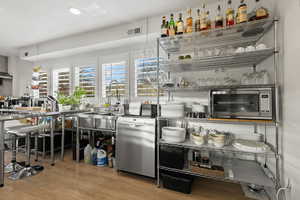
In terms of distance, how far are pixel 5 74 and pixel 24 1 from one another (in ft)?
10.8

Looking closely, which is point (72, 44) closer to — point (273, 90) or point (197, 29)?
point (197, 29)

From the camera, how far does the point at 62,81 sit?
3.79m

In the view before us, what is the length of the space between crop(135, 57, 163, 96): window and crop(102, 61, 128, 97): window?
30 cm

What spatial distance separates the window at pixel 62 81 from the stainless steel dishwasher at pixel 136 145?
2.40 metres

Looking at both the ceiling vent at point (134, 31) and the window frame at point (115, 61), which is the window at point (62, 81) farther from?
the ceiling vent at point (134, 31)

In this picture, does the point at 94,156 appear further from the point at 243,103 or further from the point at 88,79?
the point at 243,103

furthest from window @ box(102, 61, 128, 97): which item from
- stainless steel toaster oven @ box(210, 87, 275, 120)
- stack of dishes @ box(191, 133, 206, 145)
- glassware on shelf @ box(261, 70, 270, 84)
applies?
glassware on shelf @ box(261, 70, 270, 84)

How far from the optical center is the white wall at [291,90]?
1.09 metres

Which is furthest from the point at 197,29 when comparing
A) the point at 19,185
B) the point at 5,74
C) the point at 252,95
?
the point at 5,74

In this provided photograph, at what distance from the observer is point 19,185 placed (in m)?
1.82

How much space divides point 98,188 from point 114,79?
204cm

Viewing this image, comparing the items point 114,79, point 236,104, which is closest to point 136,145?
point 236,104

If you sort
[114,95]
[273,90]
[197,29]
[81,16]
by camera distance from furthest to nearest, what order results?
[114,95] < [81,16] < [197,29] < [273,90]

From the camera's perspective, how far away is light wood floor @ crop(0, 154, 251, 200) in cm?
163
